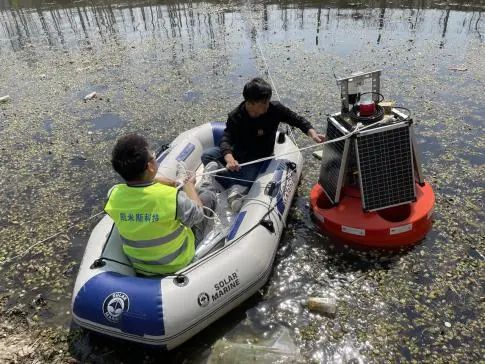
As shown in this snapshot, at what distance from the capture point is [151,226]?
2.84 m

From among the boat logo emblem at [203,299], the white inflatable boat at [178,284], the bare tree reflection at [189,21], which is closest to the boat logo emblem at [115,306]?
the white inflatable boat at [178,284]

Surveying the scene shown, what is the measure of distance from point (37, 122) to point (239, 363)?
18.9ft

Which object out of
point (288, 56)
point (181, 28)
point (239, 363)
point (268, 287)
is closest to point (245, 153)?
point (268, 287)

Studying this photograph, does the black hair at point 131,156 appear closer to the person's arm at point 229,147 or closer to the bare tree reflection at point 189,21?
the person's arm at point 229,147

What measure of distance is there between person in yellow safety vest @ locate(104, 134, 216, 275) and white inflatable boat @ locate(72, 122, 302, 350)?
140 millimetres

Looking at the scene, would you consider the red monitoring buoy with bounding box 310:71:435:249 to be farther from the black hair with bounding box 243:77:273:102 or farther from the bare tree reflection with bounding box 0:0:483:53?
the bare tree reflection with bounding box 0:0:483:53

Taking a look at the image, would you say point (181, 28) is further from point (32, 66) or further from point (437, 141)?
point (437, 141)

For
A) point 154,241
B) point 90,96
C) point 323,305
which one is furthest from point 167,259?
point 90,96

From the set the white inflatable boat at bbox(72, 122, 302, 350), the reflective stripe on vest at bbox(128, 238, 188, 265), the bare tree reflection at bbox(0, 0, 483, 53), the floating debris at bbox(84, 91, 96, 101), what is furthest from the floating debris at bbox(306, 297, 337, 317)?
→ the bare tree reflection at bbox(0, 0, 483, 53)

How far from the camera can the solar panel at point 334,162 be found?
3660mm

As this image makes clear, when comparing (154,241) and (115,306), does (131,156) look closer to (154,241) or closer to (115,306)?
(154,241)

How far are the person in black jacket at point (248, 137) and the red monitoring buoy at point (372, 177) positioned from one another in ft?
1.34

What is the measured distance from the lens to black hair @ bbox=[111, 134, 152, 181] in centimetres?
262

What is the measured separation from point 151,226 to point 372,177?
6.39ft
